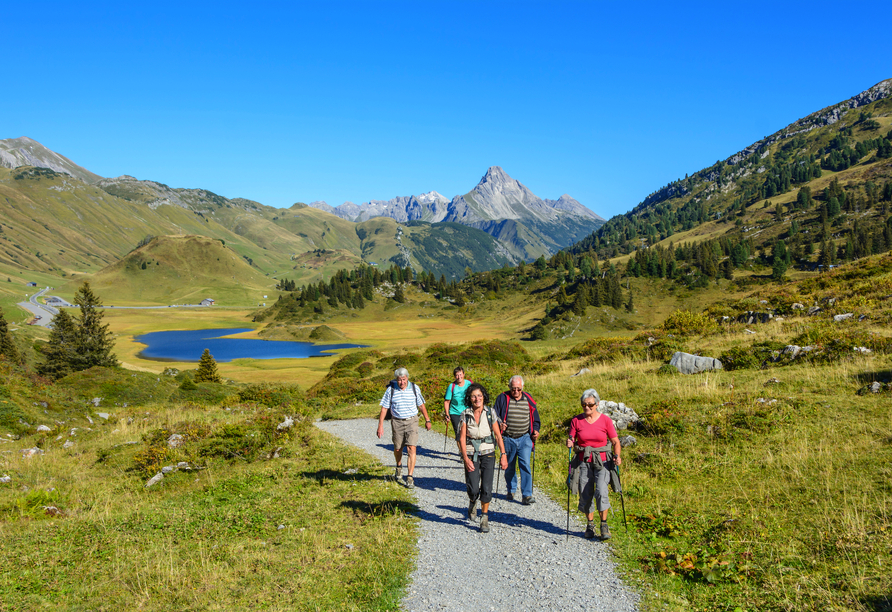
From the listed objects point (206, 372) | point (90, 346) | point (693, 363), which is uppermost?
point (693, 363)

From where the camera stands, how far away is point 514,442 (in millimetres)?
11172

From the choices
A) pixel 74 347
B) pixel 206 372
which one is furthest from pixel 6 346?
pixel 206 372

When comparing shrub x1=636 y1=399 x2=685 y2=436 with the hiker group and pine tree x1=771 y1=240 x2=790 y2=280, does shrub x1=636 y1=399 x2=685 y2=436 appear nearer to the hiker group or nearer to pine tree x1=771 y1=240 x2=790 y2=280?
the hiker group

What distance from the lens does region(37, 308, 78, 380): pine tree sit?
134 feet

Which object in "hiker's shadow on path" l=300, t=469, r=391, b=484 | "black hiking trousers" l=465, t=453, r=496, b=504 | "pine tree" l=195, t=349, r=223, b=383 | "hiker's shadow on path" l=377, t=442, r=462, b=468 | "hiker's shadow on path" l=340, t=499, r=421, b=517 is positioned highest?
"black hiking trousers" l=465, t=453, r=496, b=504

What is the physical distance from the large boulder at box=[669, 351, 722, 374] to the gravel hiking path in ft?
Result: 44.9

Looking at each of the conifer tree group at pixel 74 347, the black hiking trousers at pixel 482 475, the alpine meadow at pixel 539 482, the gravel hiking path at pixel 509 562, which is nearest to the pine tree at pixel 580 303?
the alpine meadow at pixel 539 482

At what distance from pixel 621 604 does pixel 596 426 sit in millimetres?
3171

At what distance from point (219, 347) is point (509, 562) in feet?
398

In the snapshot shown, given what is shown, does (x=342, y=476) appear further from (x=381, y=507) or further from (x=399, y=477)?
(x=381, y=507)

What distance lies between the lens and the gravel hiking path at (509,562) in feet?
24.0

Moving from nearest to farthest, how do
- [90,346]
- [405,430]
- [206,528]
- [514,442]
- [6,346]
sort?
[206,528] < [514,442] < [405,430] < [6,346] < [90,346]

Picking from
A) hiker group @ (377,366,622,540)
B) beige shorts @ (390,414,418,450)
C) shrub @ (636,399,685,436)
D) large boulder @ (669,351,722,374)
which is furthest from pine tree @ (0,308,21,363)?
large boulder @ (669,351,722,374)

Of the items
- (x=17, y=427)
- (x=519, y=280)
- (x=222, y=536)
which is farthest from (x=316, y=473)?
(x=519, y=280)
